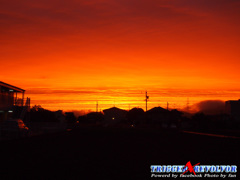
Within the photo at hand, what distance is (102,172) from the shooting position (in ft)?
40.9

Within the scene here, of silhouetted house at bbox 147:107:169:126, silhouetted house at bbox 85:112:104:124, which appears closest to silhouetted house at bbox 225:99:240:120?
silhouetted house at bbox 147:107:169:126

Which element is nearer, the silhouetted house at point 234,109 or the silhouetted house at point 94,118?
the silhouetted house at point 234,109

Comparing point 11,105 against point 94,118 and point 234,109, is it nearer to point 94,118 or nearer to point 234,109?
point 234,109

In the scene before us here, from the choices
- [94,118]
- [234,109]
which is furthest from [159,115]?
[94,118]

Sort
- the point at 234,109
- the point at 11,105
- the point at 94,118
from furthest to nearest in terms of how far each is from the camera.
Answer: the point at 94,118, the point at 234,109, the point at 11,105

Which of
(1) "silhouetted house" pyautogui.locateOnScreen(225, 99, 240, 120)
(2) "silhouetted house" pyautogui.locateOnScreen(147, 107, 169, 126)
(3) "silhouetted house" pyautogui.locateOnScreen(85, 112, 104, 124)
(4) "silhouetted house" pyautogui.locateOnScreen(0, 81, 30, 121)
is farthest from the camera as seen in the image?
(3) "silhouetted house" pyautogui.locateOnScreen(85, 112, 104, 124)

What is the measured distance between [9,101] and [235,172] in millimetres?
41776

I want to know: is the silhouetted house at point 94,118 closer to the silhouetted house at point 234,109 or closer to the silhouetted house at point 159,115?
the silhouetted house at point 159,115

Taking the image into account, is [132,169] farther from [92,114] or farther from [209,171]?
[92,114]

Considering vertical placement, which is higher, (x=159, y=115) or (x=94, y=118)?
(x=94, y=118)

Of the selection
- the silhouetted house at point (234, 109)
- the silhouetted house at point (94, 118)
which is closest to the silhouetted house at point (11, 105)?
the silhouetted house at point (234, 109)

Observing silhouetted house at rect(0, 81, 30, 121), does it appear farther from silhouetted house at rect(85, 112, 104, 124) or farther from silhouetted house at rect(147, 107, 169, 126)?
silhouetted house at rect(85, 112, 104, 124)

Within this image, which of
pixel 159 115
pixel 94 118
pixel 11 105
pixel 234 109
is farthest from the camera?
pixel 94 118

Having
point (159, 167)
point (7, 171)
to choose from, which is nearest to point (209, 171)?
point (159, 167)
